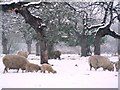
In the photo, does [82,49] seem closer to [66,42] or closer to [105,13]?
[66,42]

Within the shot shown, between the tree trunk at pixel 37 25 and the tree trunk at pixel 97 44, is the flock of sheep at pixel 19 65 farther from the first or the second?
the tree trunk at pixel 97 44

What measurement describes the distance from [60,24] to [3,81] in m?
6.79

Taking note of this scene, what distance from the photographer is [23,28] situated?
37.8ft

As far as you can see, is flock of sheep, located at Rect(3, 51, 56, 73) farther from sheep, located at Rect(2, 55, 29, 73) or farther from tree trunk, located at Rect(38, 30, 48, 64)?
tree trunk, located at Rect(38, 30, 48, 64)

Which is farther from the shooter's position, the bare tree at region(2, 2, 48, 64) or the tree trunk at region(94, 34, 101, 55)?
the tree trunk at region(94, 34, 101, 55)

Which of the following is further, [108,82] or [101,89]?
[108,82]

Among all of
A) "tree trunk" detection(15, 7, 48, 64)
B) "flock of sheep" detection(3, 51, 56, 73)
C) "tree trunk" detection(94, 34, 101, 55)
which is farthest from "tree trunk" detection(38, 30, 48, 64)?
"tree trunk" detection(94, 34, 101, 55)

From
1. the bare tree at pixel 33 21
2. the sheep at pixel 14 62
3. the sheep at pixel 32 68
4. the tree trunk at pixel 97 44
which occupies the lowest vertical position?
the sheep at pixel 32 68

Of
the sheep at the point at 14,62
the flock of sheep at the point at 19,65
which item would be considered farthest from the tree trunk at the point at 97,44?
the sheep at the point at 14,62

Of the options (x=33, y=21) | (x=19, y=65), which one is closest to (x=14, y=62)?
(x=19, y=65)

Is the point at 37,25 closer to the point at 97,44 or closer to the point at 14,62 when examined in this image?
the point at 14,62

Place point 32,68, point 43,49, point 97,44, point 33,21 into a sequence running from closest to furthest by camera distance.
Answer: point 32,68 < point 33,21 < point 43,49 < point 97,44

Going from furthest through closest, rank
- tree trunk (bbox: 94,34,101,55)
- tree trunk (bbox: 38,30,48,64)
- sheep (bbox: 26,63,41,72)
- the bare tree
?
tree trunk (bbox: 94,34,101,55), tree trunk (bbox: 38,30,48,64), the bare tree, sheep (bbox: 26,63,41,72)

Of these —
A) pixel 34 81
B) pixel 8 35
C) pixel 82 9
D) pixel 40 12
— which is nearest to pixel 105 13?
pixel 82 9
